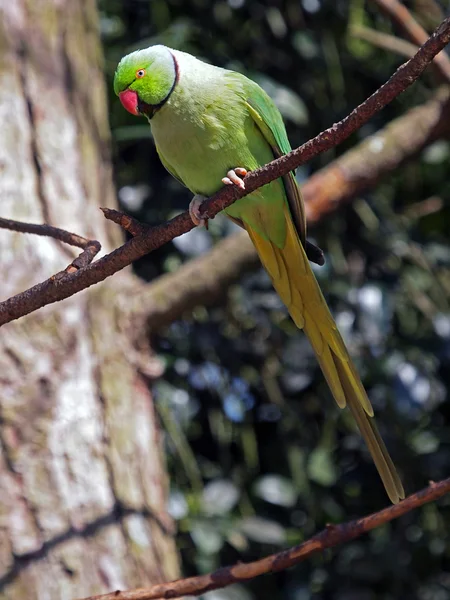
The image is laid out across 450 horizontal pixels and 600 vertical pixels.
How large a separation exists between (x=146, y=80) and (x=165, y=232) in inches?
21.0

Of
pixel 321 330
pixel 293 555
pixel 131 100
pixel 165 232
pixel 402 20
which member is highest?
pixel 402 20

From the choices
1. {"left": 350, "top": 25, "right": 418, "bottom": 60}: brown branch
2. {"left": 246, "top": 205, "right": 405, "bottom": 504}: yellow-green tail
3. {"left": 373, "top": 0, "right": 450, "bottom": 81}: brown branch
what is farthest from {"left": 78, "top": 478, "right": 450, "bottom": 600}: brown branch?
{"left": 350, "top": 25, "right": 418, "bottom": 60}: brown branch

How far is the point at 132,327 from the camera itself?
2.27m

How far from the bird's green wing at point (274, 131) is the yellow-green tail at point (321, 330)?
2 centimetres

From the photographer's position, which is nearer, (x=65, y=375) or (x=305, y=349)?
(x=65, y=375)

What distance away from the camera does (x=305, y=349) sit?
2910mm

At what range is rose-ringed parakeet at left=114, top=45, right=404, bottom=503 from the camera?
1821 mm

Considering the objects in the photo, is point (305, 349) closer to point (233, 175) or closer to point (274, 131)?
point (274, 131)

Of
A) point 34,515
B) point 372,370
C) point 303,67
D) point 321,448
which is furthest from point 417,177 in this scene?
point 34,515

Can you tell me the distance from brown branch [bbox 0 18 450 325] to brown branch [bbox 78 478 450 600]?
1.57 ft

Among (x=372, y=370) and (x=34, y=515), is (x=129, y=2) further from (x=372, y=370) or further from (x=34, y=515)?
(x=34, y=515)

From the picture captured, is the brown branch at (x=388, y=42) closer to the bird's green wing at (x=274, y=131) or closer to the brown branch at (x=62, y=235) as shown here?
the bird's green wing at (x=274, y=131)

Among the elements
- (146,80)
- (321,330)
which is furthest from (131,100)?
(321,330)

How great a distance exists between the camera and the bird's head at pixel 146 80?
1867 mm
